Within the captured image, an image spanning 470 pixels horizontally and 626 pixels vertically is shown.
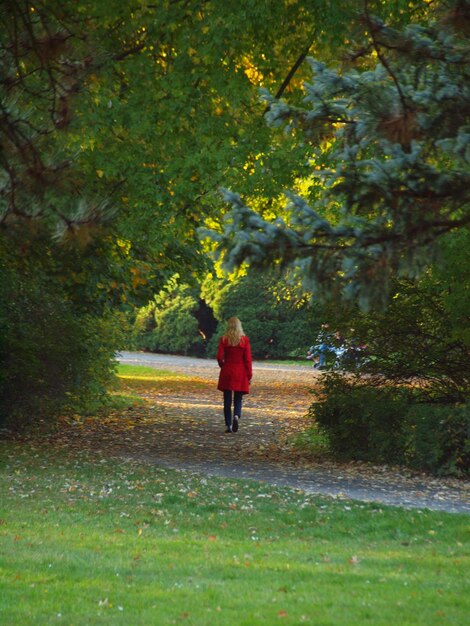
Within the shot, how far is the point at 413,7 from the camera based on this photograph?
13547mm

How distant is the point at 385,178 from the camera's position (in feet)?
22.7

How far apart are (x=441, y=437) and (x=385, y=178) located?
22.7 feet

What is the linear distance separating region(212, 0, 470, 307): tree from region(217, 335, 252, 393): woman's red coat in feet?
31.0

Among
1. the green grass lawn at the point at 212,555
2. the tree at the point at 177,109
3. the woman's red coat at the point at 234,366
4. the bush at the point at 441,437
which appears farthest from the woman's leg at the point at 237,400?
the green grass lawn at the point at 212,555

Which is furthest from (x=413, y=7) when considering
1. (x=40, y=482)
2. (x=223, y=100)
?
(x=40, y=482)

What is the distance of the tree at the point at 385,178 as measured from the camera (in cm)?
667

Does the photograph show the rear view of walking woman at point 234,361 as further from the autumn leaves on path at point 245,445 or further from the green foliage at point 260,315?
the green foliage at point 260,315

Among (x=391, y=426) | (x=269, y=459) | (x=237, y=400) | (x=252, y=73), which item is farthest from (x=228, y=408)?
(x=252, y=73)

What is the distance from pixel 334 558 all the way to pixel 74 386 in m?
11.8

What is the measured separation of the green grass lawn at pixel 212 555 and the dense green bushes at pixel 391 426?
2447 mm

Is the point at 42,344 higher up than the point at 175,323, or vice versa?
the point at 175,323

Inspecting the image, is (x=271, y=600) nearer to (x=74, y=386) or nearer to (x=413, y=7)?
(x=413, y=7)

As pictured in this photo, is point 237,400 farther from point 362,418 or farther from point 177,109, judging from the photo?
point 177,109

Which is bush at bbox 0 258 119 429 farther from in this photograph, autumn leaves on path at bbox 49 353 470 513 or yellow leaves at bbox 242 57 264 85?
yellow leaves at bbox 242 57 264 85
